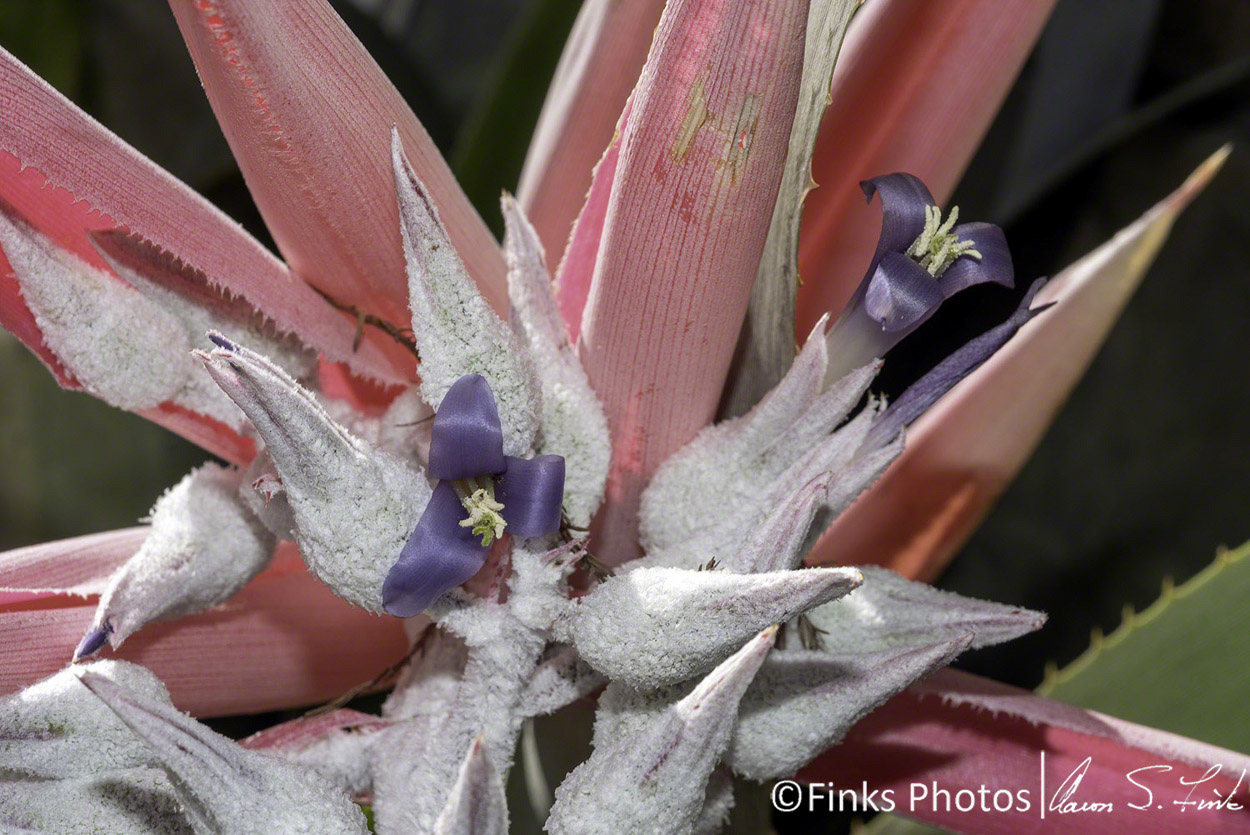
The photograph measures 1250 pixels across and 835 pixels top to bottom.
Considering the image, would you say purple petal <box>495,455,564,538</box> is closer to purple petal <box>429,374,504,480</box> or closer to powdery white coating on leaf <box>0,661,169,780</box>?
purple petal <box>429,374,504,480</box>

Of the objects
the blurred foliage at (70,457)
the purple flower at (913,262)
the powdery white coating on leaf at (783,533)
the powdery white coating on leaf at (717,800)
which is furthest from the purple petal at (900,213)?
the blurred foliage at (70,457)

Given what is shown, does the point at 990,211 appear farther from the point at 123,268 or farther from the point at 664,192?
the point at 123,268

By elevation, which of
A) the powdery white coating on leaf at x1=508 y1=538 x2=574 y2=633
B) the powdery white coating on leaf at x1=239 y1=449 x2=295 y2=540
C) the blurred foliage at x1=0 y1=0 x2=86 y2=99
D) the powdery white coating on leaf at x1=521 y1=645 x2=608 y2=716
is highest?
the blurred foliage at x1=0 y1=0 x2=86 y2=99

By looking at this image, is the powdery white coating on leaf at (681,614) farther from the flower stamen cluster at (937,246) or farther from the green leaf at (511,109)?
the green leaf at (511,109)

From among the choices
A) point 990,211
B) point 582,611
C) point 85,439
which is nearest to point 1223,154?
point 990,211

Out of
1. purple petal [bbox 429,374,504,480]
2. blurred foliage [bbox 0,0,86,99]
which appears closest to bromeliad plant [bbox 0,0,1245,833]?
purple petal [bbox 429,374,504,480]
